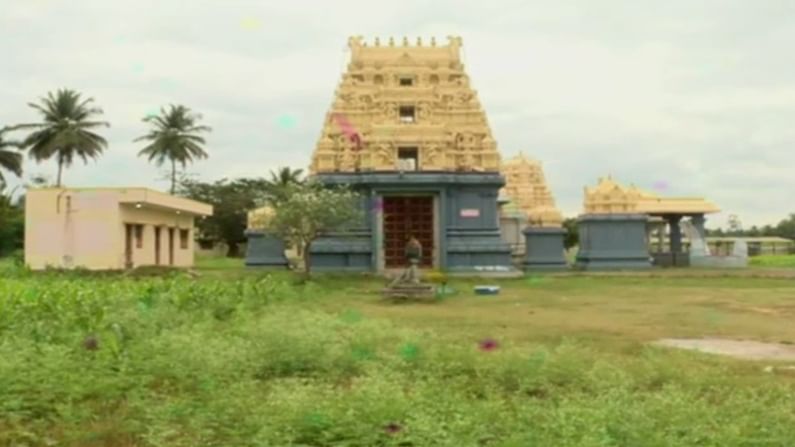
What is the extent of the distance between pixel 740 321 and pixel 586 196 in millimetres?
22265

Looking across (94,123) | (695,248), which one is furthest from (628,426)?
(94,123)

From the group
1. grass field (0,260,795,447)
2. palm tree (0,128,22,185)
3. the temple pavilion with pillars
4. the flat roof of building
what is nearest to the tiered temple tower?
the temple pavilion with pillars

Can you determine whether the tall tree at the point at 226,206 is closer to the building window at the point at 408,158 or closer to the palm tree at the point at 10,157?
the palm tree at the point at 10,157

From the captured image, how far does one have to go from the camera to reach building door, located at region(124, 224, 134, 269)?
102ft

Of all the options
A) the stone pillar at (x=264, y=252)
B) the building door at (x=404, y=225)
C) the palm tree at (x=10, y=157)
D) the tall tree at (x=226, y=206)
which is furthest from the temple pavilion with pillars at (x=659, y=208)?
the palm tree at (x=10, y=157)

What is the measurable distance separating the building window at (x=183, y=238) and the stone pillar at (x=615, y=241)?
17.3m

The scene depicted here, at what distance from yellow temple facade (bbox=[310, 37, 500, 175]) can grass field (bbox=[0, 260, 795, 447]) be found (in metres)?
18.5

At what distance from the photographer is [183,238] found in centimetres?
4006

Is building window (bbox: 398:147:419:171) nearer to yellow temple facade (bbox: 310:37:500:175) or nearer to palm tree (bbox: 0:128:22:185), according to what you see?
yellow temple facade (bbox: 310:37:500:175)

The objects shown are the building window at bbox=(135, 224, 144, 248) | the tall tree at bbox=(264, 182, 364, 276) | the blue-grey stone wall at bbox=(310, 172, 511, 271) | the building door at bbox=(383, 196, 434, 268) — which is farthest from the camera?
the building window at bbox=(135, 224, 144, 248)

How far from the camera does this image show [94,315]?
1058 centimetres

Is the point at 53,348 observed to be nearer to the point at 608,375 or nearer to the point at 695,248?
the point at 608,375

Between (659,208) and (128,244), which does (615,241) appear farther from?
(128,244)

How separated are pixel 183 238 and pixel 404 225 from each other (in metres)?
12.9
